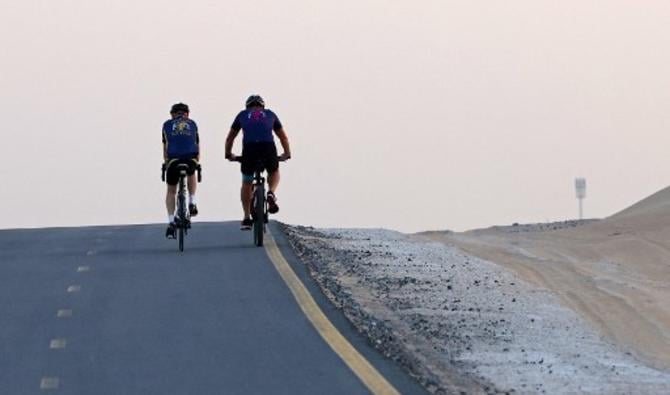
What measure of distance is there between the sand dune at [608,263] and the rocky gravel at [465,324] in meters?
0.96

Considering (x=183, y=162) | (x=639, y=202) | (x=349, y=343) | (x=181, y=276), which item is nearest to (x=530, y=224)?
(x=639, y=202)

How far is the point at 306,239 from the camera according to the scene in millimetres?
27984

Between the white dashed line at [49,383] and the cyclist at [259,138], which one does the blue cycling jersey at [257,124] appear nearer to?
the cyclist at [259,138]

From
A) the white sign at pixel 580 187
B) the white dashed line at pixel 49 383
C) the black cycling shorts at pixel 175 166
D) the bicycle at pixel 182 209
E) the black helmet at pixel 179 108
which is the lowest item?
the white dashed line at pixel 49 383

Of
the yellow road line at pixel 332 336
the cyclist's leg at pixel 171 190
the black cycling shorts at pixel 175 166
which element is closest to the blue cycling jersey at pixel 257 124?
the black cycling shorts at pixel 175 166

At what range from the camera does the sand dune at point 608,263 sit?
78.0ft

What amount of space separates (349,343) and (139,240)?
1252cm

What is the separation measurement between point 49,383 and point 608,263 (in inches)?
813

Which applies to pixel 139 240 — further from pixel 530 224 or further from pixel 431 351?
pixel 530 224

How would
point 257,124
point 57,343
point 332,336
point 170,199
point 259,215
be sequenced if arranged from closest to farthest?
point 332,336
point 57,343
point 259,215
point 257,124
point 170,199

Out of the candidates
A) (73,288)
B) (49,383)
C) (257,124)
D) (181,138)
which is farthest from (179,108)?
(49,383)

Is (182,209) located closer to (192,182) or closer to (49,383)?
(192,182)

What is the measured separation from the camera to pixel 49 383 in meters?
14.7

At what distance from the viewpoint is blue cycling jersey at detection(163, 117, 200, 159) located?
25.4 meters
